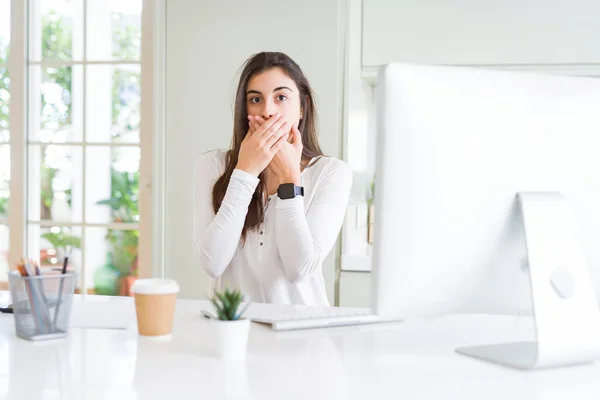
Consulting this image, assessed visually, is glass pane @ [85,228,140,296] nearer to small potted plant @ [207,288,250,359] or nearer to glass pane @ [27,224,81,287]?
glass pane @ [27,224,81,287]

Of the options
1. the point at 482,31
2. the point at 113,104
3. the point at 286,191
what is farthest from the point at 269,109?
the point at 113,104

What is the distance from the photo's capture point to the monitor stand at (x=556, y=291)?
1.02 meters

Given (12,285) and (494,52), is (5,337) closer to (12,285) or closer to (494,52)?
(12,285)

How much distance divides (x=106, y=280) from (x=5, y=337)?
208 centimetres

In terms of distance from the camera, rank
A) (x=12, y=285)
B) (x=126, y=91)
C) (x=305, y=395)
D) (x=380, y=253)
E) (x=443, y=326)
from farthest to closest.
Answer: (x=126, y=91)
(x=443, y=326)
(x=12, y=285)
(x=380, y=253)
(x=305, y=395)

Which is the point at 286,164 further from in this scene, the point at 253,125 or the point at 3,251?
the point at 3,251

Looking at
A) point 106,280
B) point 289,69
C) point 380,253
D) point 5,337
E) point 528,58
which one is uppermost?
point 528,58

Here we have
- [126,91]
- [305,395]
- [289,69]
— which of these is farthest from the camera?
[126,91]

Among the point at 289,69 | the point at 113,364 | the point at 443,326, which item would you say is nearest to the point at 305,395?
the point at 113,364

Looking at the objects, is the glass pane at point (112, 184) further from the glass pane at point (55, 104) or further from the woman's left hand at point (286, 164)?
the woman's left hand at point (286, 164)

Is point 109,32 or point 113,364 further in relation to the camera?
point 109,32

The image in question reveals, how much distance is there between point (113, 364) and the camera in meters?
1.02

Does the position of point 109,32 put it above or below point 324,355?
above

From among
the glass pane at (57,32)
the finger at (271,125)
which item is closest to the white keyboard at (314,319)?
the finger at (271,125)
